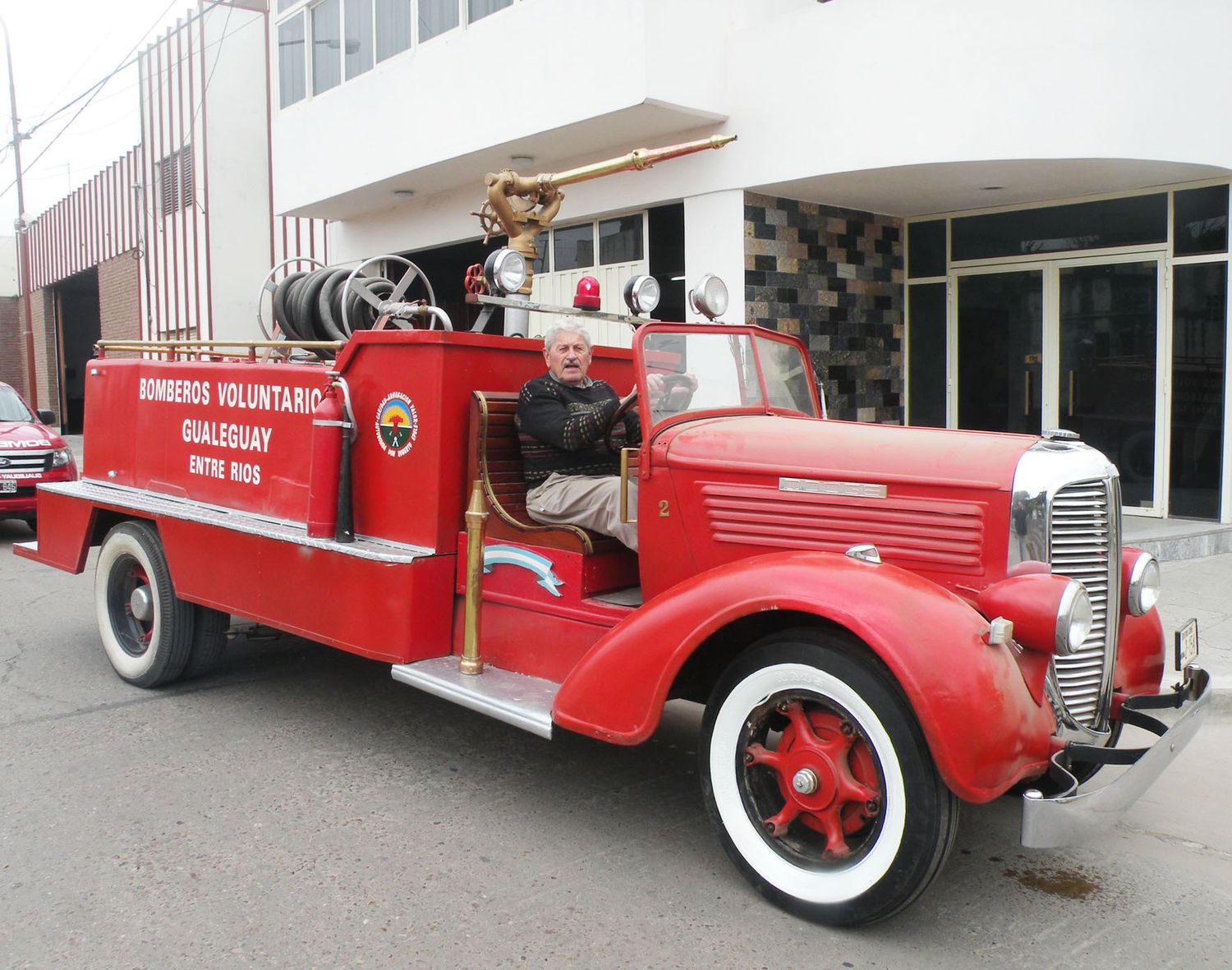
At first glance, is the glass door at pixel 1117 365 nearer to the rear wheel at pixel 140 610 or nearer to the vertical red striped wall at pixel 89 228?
the rear wheel at pixel 140 610

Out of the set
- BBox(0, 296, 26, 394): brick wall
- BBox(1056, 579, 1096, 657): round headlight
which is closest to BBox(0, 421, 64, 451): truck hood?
BBox(1056, 579, 1096, 657): round headlight

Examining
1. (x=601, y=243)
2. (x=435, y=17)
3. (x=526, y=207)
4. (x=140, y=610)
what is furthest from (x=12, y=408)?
(x=526, y=207)

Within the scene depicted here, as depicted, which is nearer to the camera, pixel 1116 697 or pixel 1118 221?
pixel 1116 697

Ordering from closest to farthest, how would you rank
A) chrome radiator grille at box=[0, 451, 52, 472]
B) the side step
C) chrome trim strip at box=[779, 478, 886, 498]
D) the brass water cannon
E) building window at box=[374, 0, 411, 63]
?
chrome trim strip at box=[779, 478, 886, 498]
the side step
the brass water cannon
chrome radiator grille at box=[0, 451, 52, 472]
building window at box=[374, 0, 411, 63]

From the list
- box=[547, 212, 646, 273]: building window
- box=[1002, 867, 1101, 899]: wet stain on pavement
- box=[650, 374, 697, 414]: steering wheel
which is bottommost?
box=[1002, 867, 1101, 899]: wet stain on pavement

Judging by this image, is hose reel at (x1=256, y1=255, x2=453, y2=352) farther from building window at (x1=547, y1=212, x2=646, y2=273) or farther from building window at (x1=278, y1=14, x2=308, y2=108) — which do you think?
building window at (x1=278, y1=14, x2=308, y2=108)

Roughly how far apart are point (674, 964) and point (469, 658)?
159cm

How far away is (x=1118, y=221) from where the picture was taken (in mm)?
9977

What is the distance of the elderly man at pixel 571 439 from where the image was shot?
4.15 metres

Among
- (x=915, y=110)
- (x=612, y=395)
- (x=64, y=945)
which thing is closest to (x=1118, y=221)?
(x=915, y=110)

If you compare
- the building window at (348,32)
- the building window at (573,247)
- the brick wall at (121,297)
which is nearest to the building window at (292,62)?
the building window at (348,32)

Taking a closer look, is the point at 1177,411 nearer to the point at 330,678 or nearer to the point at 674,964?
the point at 330,678

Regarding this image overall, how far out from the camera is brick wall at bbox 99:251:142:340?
21.8m

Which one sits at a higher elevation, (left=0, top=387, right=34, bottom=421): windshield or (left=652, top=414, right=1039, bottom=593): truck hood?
(left=0, top=387, right=34, bottom=421): windshield
